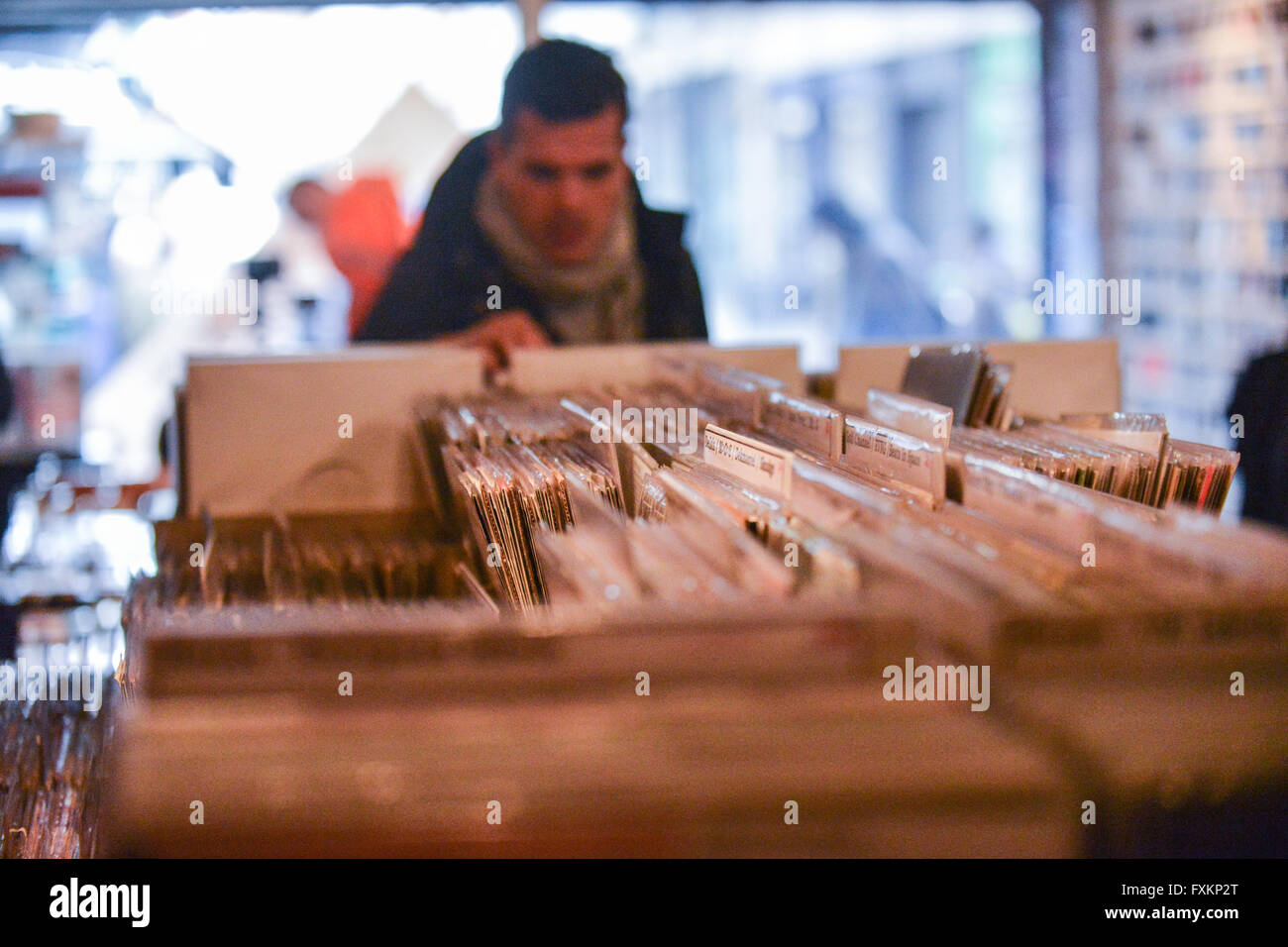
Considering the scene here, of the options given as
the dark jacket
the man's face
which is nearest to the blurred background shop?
the dark jacket

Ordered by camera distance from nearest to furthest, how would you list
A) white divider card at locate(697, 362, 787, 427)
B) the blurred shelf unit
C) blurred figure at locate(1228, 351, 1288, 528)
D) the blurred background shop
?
white divider card at locate(697, 362, 787, 427), blurred figure at locate(1228, 351, 1288, 528), the blurred shelf unit, the blurred background shop

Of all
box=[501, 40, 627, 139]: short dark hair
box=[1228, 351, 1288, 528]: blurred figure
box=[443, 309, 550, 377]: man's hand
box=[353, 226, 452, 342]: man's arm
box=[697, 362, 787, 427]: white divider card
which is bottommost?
box=[1228, 351, 1288, 528]: blurred figure

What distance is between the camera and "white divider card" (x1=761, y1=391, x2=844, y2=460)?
1248 millimetres

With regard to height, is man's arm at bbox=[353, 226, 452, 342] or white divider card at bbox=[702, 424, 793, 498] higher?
man's arm at bbox=[353, 226, 452, 342]

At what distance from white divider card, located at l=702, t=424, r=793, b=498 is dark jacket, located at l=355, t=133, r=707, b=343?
212cm

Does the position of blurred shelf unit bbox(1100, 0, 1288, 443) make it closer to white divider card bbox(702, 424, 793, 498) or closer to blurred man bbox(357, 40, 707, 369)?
blurred man bbox(357, 40, 707, 369)

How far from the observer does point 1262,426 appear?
2549mm

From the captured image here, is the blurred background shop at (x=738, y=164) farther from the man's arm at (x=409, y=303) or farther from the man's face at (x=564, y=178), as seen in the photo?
the man's arm at (x=409, y=303)

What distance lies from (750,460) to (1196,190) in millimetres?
4546

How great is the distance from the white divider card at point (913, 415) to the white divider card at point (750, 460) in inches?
6.6

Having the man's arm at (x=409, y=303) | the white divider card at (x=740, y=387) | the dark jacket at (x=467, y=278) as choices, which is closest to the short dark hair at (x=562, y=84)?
the dark jacket at (x=467, y=278)

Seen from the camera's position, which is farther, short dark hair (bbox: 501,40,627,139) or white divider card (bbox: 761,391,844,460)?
short dark hair (bbox: 501,40,627,139)
